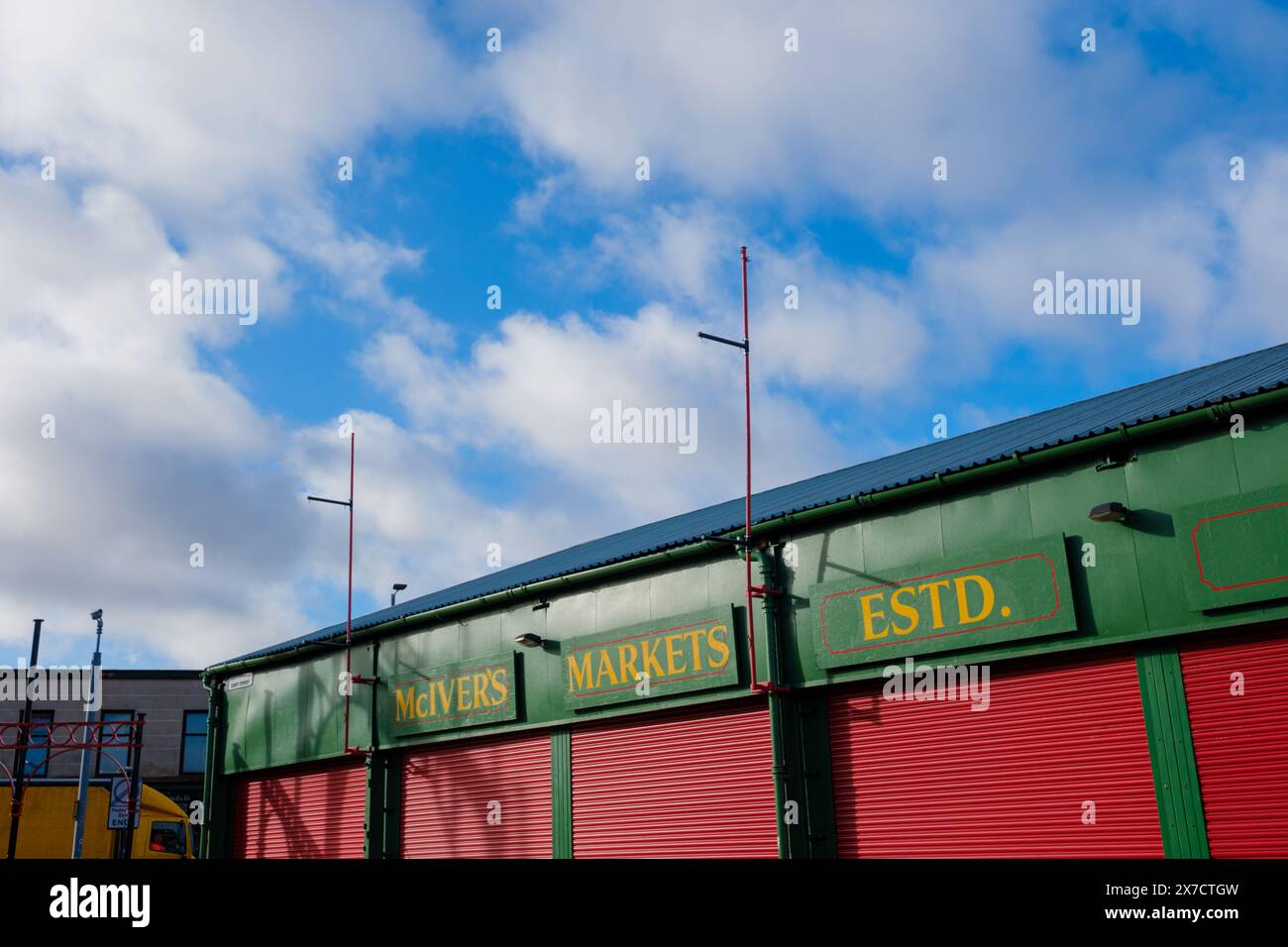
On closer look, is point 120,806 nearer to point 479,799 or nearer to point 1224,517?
point 479,799

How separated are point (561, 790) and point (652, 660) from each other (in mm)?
3173

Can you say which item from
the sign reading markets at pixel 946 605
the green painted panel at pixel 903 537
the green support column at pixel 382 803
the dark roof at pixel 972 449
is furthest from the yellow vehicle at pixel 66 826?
the green painted panel at pixel 903 537

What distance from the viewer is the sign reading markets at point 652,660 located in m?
16.7

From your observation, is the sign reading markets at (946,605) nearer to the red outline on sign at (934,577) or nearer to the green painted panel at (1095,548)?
the red outline on sign at (934,577)

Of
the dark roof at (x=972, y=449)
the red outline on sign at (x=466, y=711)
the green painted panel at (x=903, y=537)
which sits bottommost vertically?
the red outline on sign at (x=466, y=711)

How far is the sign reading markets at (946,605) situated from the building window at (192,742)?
40.0 m

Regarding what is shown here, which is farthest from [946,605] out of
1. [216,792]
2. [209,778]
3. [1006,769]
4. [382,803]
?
[209,778]

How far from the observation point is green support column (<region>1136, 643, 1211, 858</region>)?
1205 centimetres

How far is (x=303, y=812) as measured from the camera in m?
24.0
